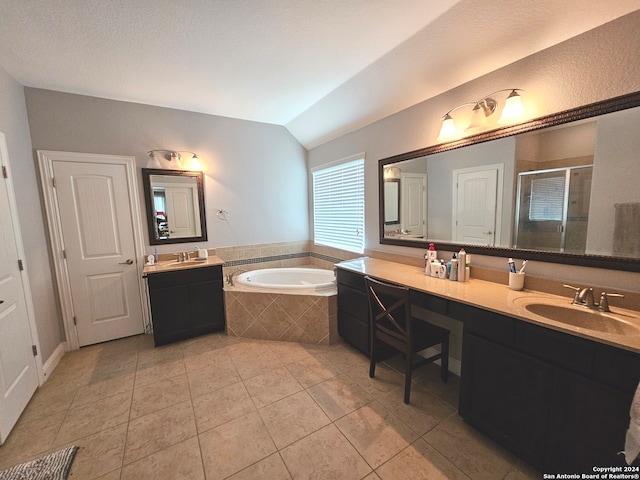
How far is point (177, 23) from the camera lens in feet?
5.73

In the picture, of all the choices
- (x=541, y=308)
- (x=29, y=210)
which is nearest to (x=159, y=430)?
(x=29, y=210)

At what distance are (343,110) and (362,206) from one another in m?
1.11

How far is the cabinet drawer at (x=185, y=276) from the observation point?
2723mm

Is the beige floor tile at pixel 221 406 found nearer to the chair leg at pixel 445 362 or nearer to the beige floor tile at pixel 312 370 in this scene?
the beige floor tile at pixel 312 370

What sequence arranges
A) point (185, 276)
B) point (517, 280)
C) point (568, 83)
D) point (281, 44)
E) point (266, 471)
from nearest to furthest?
1. point (266, 471)
2. point (568, 83)
3. point (517, 280)
4. point (281, 44)
5. point (185, 276)

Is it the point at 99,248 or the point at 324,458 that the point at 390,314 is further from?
the point at 99,248

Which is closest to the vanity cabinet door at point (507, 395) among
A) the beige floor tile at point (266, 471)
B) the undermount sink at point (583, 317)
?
the undermount sink at point (583, 317)

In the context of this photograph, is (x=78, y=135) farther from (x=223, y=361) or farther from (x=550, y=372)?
(x=550, y=372)

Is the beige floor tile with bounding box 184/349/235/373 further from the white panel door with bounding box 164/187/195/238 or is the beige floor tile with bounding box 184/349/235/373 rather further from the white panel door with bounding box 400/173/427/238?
the white panel door with bounding box 400/173/427/238

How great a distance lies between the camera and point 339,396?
2.00 meters

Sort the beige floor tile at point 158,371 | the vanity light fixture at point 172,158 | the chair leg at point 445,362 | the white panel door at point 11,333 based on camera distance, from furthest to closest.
Result: the vanity light fixture at point 172,158
the beige floor tile at point 158,371
the chair leg at point 445,362
the white panel door at point 11,333

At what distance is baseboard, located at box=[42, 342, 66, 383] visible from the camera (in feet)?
7.64

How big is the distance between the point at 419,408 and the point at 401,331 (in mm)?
547

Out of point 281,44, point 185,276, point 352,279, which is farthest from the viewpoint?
point 185,276
